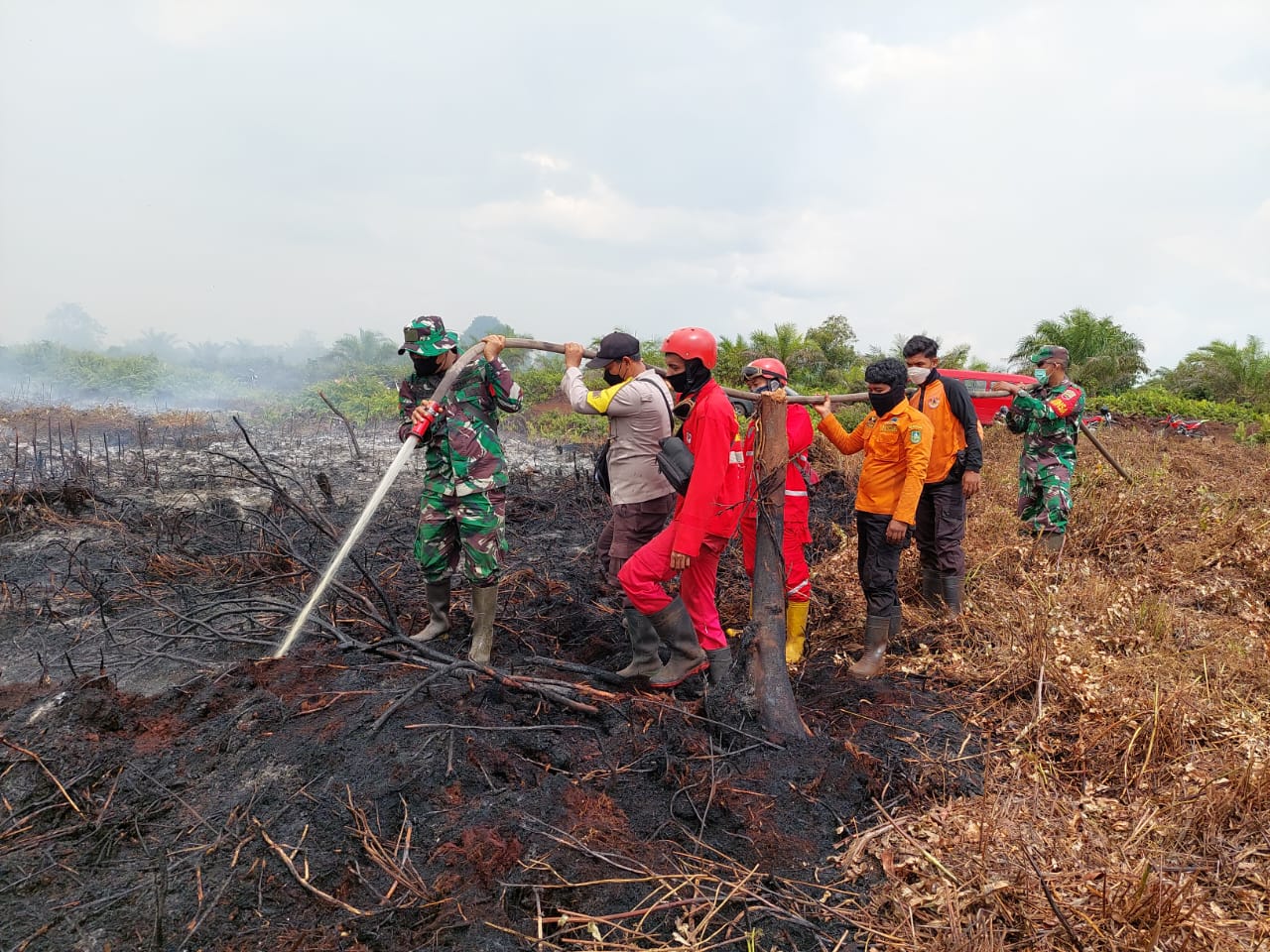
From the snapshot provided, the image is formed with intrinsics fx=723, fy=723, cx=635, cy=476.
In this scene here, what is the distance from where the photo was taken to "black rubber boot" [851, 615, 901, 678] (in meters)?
4.23

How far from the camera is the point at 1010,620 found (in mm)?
4320

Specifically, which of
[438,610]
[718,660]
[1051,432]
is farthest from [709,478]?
[1051,432]

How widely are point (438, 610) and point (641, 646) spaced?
1408 mm

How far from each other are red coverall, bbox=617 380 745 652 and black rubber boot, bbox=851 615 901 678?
118 cm

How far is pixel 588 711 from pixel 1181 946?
227cm

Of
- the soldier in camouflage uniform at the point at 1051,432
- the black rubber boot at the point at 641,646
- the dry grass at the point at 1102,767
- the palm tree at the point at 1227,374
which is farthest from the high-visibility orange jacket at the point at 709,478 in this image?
the palm tree at the point at 1227,374

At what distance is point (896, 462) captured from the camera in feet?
13.9

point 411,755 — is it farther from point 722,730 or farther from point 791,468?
point 791,468

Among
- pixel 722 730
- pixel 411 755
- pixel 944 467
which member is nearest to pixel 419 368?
pixel 411 755

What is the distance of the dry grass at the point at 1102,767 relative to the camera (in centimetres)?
226

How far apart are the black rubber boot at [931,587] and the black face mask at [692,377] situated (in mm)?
2324

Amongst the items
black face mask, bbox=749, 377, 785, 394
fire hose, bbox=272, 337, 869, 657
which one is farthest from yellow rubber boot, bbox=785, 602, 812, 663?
black face mask, bbox=749, 377, 785, 394

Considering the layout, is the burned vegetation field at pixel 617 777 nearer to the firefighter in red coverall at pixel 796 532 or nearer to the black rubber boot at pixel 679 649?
the black rubber boot at pixel 679 649

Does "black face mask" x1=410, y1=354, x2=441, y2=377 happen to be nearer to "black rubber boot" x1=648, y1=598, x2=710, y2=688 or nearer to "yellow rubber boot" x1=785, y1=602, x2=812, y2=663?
"black rubber boot" x1=648, y1=598, x2=710, y2=688
